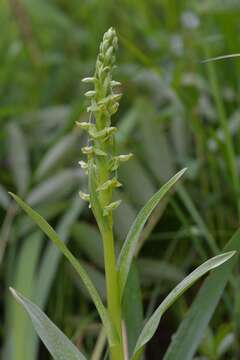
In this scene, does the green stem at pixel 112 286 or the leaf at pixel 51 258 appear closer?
the green stem at pixel 112 286

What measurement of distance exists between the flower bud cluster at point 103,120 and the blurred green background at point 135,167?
1.42ft

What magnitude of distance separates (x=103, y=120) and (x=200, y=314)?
0.73ft

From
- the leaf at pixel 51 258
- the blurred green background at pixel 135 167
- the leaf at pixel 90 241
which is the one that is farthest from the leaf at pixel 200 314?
the leaf at pixel 90 241

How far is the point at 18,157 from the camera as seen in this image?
4.41 feet

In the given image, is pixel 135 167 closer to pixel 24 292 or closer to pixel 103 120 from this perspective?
pixel 24 292

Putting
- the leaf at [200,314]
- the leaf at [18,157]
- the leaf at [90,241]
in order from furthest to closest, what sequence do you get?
the leaf at [18,157] < the leaf at [90,241] < the leaf at [200,314]

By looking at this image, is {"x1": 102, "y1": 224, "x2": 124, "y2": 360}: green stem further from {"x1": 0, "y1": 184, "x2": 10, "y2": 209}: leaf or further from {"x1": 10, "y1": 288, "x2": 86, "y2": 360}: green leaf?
{"x1": 0, "y1": 184, "x2": 10, "y2": 209}: leaf

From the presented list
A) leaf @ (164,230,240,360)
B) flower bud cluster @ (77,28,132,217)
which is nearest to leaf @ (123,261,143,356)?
leaf @ (164,230,240,360)

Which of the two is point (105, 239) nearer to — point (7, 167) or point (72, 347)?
point (72, 347)

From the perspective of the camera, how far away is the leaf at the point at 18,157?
127 centimetres

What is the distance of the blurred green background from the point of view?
1.08m

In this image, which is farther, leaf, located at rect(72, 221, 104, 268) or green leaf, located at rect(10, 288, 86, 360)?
leaf, located at rect(72, 221, 104, 268)

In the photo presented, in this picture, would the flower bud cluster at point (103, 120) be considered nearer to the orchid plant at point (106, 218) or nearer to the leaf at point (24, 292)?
the orchid plant at point (106, 218)

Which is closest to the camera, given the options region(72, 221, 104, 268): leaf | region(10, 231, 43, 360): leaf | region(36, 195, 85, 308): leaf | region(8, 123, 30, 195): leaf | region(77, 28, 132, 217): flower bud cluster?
region(77, 28, 132, 217): flower bud cluster
